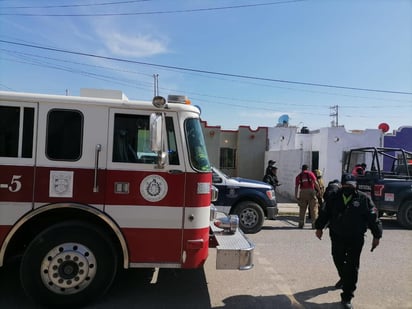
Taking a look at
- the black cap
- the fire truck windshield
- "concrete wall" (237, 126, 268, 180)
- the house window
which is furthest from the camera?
the house window

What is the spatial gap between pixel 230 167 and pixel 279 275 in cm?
2001

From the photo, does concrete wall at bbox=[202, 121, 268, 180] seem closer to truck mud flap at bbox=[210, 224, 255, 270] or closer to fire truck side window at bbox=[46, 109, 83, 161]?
truck mud flap at bbox=[210, 224, 255, 270]

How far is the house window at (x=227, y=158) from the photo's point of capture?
26.0 m

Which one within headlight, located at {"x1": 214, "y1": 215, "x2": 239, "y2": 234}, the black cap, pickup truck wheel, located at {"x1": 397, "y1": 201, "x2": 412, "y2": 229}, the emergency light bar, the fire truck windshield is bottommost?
pickup truck wheel, located at {"x1": 397, "y1": 201, "x2": 412, "y2": 229}

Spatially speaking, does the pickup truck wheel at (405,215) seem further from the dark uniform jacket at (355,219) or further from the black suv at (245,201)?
the dark uniform jacket at (355,219)

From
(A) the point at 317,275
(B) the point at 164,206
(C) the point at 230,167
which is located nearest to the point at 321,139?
(C) the point at 230,167

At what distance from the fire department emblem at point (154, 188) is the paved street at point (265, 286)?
1.31m

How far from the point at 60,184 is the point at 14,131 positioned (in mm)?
773

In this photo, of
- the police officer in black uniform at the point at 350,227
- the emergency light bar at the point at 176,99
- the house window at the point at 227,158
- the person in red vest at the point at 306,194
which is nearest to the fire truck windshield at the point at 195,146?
the emergency light bar at the point at 176,99

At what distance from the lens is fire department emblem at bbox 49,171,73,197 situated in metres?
A: 4.45

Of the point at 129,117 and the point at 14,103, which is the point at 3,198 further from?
the point at 129,117

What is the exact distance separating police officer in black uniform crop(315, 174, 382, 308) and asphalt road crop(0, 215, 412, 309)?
413 mm

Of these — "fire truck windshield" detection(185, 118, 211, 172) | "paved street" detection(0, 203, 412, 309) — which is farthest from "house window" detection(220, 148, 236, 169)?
"fire truck windshield" detection(185, 118, 211, 172)

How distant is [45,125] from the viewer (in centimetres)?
448
